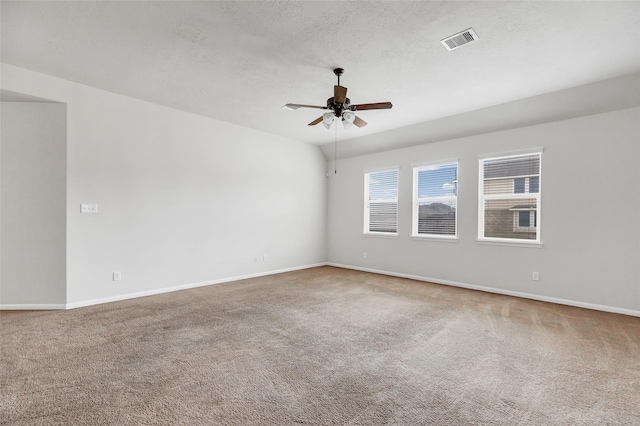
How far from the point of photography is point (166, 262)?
16.0 ft

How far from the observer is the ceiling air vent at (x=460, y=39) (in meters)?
2.79

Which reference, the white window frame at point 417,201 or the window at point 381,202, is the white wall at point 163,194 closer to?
the window at point 381,202

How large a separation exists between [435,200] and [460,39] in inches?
134

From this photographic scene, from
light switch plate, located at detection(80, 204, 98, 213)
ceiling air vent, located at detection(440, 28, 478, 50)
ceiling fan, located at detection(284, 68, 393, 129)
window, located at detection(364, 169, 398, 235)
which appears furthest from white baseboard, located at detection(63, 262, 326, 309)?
ceiling air vent, located at detection(440, 28, 478, 50)

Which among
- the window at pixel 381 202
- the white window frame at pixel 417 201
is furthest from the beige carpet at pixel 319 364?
the window at pixel 381 202

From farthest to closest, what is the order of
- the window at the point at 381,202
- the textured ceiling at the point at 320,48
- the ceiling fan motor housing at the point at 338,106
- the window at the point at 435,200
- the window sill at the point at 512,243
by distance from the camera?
the window at the point at 381,202
the window at the point at 435,200
the window sill at the point at 512,243
the ceiling fan motor housing at the point at 338,106
the textured ceiling at the point at 320,48

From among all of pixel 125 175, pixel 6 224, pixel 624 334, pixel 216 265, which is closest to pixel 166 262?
pixel 216 265

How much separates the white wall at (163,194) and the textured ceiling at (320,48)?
0.41 metres

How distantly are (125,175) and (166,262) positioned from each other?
148 cm

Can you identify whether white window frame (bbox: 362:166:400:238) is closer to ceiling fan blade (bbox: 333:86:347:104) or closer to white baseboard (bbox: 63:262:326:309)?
white baseboard (bbox: 63:262:326:309)

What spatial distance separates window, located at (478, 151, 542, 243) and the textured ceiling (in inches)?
42.0

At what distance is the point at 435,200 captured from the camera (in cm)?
585

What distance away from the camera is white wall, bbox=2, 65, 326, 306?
4066 mm

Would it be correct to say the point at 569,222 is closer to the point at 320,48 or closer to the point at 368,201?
the point at 368,201
